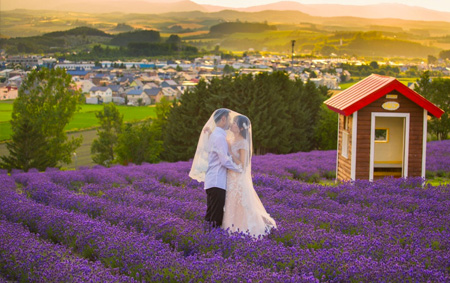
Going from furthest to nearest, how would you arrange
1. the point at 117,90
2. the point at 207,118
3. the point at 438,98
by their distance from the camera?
the point at 117,90, the point at 438,98, the point at 207,118

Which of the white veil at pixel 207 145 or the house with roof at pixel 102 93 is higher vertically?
the white veil at pixel 207 145

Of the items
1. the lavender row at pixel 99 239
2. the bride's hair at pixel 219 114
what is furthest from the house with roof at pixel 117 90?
the bride's hair at pixel 219 114

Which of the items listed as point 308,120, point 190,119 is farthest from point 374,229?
point 308,120

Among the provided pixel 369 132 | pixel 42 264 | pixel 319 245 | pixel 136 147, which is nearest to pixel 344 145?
pixel 369 132

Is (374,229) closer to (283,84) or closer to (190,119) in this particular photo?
(190,119)

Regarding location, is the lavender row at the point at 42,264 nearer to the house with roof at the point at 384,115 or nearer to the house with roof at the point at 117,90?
the house with roof at the point at 384,115

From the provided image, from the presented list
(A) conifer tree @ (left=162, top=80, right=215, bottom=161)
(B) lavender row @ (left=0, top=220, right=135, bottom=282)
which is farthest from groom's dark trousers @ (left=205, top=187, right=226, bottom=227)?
(A) conifer tree @ (left=162, top=80, right=215, bottom=161)

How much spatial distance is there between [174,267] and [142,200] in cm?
477

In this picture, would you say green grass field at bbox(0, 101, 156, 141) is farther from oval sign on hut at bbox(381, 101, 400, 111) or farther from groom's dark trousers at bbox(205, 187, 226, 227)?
groom's dark trousers at bbox(205, 187, 226, 227)

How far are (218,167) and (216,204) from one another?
607mm

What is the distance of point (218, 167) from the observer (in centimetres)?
878

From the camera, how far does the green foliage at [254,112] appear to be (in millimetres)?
41406

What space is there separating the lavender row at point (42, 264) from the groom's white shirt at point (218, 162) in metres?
2.47

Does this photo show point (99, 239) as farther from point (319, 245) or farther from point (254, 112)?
point (254, 112)
